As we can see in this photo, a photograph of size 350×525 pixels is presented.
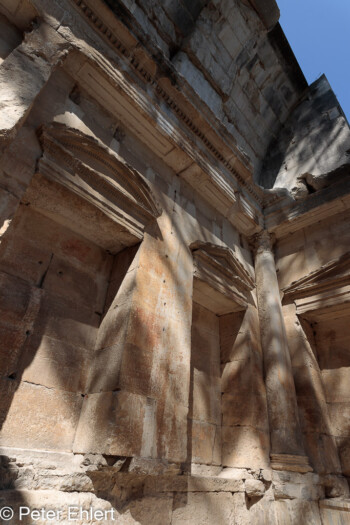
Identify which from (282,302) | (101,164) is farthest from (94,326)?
(282,302)

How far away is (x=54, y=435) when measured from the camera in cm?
301

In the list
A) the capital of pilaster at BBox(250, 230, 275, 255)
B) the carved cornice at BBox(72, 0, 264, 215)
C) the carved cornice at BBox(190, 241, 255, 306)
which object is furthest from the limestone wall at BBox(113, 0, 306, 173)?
the carved cornice at BBox(190, 241, 255, 306)

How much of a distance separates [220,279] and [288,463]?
2.77 metres

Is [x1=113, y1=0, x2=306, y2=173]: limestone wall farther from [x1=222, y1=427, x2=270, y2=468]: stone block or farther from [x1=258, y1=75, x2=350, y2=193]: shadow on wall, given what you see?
[x1=222, y1=427, x2=270, y2=468]: stone block

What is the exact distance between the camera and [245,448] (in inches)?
177

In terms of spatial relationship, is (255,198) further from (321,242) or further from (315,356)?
(315,356)

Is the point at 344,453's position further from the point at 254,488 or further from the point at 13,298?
the point at 13,298

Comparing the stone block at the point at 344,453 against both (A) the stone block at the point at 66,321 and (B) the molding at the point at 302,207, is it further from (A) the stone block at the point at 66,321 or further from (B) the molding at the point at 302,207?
(A) the stone block at the point at 66,321

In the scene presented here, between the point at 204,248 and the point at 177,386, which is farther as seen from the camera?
the point at 204,248

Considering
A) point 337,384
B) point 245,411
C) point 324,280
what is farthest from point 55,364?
point 337,384

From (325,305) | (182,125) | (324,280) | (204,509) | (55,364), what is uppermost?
(182,125)

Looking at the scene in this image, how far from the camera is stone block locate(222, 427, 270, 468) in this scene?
4414mm

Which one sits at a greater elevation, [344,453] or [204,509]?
[344,453]

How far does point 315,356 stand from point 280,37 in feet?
27.4
